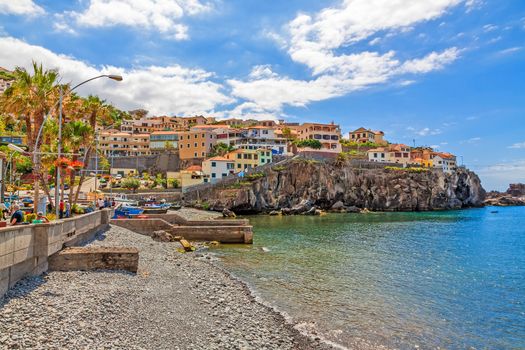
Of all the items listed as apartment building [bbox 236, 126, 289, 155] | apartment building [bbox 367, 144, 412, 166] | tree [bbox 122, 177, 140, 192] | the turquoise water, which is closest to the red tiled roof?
tree [bbox 122, 177, 140, 192]

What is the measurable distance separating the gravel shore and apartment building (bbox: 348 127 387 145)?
139955 millimetres

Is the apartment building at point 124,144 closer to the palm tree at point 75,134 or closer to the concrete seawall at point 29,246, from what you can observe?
the palm tree at point 75,134

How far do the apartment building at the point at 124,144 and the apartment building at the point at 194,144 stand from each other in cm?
1977

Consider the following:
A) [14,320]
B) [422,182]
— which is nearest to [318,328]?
[14,320]

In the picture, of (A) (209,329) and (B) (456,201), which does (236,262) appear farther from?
(B) (456,201)

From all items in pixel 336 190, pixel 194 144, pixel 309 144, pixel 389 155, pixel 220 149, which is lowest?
pixel 336 190

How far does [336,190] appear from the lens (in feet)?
317

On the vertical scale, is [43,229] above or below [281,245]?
above

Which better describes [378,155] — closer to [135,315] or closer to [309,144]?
[309,144]

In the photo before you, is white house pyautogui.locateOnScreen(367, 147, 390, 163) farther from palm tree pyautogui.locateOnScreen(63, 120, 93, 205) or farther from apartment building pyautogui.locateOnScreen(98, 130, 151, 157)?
palm tree pyautogui.locateOnScreen(63, 120, 93, 205)

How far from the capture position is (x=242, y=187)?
87.5 m

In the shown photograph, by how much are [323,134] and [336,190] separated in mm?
37280

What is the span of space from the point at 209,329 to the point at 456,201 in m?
119

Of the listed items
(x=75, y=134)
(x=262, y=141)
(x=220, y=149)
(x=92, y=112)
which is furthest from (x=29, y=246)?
(x=262, y=141)
